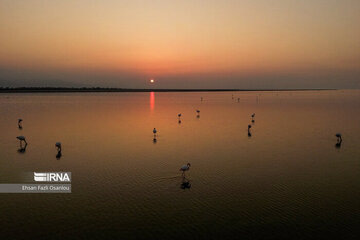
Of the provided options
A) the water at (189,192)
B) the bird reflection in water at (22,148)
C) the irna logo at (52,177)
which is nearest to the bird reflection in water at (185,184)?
the water at (189,192)

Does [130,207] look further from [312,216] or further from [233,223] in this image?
[312,216]

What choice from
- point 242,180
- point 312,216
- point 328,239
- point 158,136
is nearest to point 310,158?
point 242,180

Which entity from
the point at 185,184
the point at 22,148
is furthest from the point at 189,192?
the point at 22,148

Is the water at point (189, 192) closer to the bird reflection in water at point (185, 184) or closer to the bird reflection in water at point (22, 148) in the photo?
the bird reflection in water at point (185, 184)

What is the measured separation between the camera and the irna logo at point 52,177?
1811 centimetres

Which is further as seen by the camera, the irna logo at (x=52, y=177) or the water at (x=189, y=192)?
the irna logo at (x=52, y=177)

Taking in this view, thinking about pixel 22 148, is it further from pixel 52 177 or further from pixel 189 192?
pixel 189 192

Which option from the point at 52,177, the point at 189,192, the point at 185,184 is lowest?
the point at 52,177

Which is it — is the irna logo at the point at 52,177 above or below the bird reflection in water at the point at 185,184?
below

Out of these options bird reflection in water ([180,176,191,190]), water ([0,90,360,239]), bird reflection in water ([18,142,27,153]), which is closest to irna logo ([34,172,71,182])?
water ([0,90,360,239])

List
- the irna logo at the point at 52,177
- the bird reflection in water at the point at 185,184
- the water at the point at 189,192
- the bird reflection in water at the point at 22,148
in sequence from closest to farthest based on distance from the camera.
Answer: the water at the point at 189,192, the bird reflection in water at the point at 185,184, the irna logo at the point at 52,177, the bird reflection in water at the point at 22,148

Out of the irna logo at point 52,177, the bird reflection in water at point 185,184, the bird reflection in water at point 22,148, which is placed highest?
the bird reflection in water at point 185,184

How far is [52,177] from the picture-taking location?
18.7m

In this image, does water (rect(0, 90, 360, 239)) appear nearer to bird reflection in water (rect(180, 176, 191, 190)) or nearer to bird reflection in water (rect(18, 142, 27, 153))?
bird reflection in water (rect(180, 176, 191, 190))
